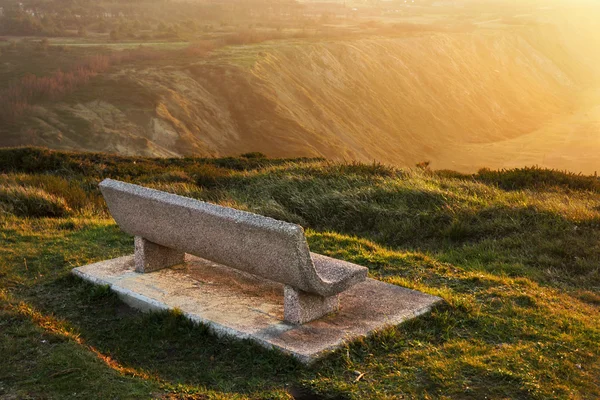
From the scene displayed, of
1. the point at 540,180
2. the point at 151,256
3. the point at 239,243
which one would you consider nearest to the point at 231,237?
the point at 239,243

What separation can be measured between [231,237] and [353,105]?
6499 cm

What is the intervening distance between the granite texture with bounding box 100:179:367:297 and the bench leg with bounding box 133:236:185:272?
11 cm

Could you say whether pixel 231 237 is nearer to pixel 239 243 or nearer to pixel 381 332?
pixel 239 243

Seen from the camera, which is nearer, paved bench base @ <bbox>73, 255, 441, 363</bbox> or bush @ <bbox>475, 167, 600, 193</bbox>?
paved bench base @ <bbox>73, 255, 441, 363</bbox>

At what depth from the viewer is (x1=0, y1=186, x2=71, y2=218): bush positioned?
993cm

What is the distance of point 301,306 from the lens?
16.9ft

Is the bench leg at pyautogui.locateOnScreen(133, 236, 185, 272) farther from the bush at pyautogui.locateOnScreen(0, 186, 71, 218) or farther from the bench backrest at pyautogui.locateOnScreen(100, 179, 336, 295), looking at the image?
the bush at pyautogui.locateOnScreen(0, 186, 71, 218)

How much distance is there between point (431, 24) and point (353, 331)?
331 feet

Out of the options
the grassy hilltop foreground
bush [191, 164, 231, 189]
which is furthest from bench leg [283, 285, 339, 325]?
bush [191, 164, 231, 189]

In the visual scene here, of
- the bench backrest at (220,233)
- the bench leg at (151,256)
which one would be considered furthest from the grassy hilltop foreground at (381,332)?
the bench backrest at (220,233)

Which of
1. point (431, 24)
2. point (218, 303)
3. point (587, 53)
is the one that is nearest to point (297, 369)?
point (218, 303)

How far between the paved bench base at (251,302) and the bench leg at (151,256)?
74mm

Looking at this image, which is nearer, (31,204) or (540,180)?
(31,204)

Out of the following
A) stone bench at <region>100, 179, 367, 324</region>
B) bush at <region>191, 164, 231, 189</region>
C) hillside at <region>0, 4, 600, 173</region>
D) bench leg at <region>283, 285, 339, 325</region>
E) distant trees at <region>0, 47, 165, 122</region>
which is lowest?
hillside at <region>0, 4, 600, 173</region>
